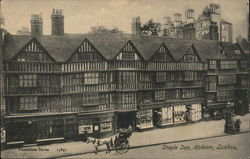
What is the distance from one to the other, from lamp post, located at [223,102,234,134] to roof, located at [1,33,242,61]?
1639 millimetres

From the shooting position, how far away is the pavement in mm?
5910

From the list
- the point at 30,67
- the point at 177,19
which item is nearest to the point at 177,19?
the point at 177,19

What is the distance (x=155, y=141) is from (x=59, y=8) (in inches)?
164

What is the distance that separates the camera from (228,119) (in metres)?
8.20

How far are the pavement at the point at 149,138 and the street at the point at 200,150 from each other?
139 millimetres

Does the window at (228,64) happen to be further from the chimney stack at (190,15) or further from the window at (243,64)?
the chimney stack at (190,15)

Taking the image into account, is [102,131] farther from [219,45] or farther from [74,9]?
[219,45]

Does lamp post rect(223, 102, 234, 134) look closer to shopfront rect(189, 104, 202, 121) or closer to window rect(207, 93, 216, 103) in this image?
window rect(207, 93, 216, 103)

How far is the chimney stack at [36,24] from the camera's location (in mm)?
5805

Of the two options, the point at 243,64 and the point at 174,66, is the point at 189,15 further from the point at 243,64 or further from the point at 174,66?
the point at 243,64

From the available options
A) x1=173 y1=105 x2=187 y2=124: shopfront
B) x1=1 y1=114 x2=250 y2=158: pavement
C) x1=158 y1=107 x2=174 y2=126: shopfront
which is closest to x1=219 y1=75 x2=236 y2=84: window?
x1=1 y1=114 x2=250 y2=158: pavement

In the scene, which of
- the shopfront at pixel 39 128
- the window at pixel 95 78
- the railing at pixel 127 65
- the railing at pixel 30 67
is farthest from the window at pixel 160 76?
the railing at pixel 30 67

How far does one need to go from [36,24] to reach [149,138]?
4.01 metres

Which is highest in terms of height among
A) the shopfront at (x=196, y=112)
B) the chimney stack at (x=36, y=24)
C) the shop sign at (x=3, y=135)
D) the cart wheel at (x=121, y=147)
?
the chimney stack at (x=36, y=24)
